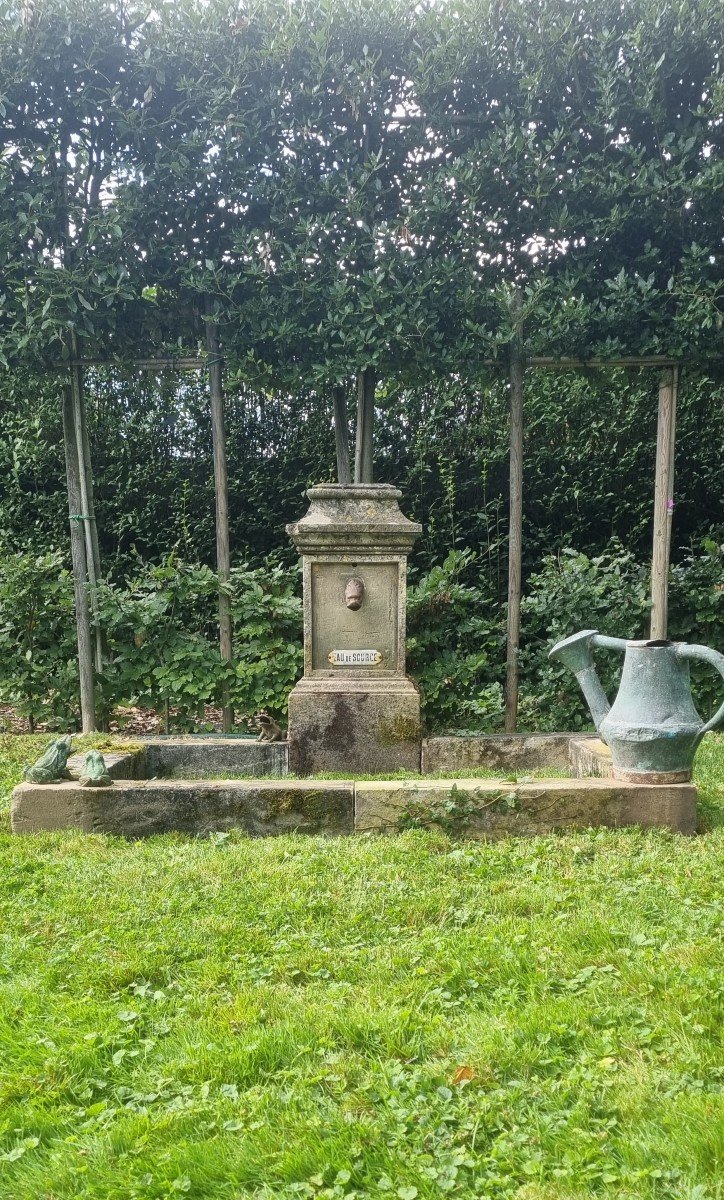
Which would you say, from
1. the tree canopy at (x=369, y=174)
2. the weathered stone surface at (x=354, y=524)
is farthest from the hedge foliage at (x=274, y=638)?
the tree canopy at (x=369, y=174)

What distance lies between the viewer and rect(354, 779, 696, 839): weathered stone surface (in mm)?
3719

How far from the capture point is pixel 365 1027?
7.03 ft

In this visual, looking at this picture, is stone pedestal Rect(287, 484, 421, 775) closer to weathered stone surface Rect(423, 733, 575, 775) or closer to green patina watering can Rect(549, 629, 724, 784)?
weathered stone surface Rect(423, 733, 575, 775)

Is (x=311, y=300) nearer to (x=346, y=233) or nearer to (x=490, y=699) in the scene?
(x=346, y=233)

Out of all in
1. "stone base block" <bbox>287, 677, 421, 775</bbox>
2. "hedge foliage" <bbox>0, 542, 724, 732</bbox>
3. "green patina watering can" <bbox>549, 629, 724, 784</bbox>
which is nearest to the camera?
"green patina watering can" <bbox>549, 629, 724, 784</bbox>

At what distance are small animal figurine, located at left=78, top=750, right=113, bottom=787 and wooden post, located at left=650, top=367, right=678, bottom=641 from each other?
150 inches

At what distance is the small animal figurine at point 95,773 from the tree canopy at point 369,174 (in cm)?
302

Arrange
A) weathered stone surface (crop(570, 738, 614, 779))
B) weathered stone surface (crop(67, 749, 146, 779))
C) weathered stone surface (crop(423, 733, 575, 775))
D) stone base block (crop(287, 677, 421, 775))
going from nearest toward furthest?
weathered stone surface (crop(570, 738, 614, 779)) < weathered stone surface (crop(67, 749, 146, 779)) < stone base block (crop(287, 677, 421, 775)) < weathered stone surface (crop(423, 733, 575, 775))

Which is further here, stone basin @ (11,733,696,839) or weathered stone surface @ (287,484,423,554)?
weathered stone surface @ (287,484,423,554)

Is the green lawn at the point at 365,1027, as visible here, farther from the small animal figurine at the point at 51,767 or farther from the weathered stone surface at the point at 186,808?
the small animal figurine at the point at 51,767

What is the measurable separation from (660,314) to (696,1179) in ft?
17.2

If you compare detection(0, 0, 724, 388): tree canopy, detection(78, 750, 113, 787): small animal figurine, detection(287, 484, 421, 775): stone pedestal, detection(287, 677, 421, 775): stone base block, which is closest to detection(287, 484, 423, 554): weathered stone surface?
detection(287, 484, 421, 775): stone pedestal

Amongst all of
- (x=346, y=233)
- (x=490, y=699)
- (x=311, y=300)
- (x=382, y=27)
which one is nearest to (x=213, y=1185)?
(x=490, y=699)

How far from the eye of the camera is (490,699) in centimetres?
609
